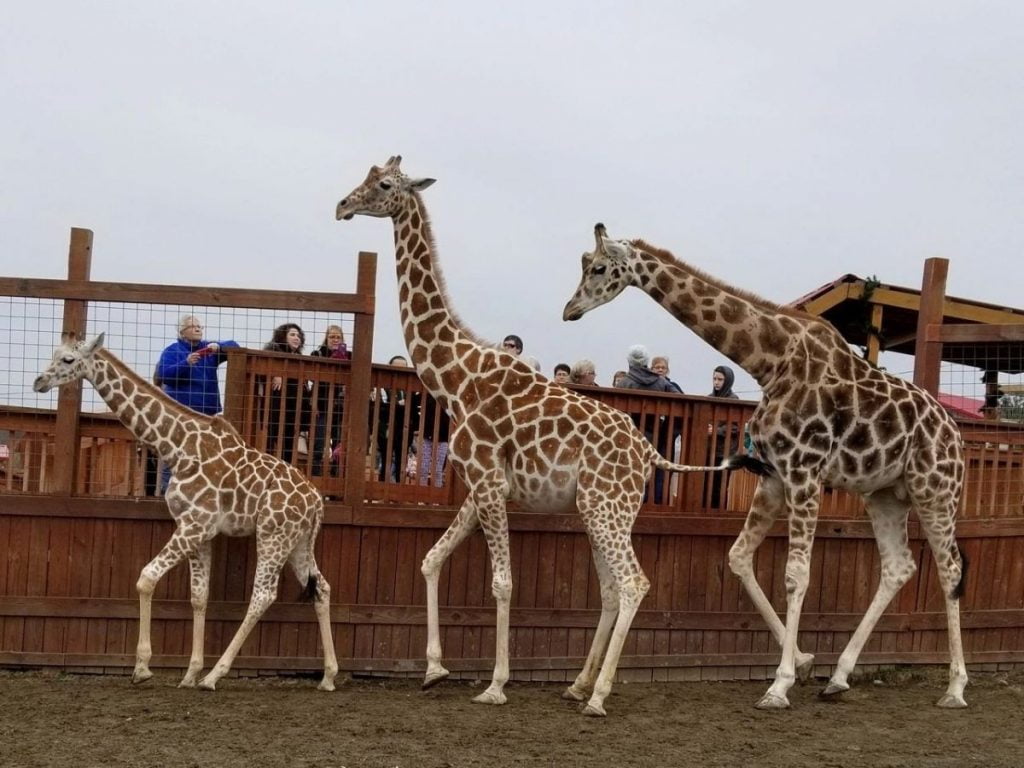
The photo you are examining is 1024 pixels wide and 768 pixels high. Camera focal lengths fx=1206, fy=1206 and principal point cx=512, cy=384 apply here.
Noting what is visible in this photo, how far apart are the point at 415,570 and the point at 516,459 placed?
1.38m

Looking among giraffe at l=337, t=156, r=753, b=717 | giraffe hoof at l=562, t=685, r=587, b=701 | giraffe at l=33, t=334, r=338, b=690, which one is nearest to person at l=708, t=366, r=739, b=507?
giraffe at l=337, t=156, r=753, b=717

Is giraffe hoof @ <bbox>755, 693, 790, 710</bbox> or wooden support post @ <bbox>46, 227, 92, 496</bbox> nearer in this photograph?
giraffe hoof @ <bbox>755, 693, 790, 710</bbox>

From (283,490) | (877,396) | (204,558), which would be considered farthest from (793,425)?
(204,558)

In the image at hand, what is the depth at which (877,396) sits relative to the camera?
891 centimetres

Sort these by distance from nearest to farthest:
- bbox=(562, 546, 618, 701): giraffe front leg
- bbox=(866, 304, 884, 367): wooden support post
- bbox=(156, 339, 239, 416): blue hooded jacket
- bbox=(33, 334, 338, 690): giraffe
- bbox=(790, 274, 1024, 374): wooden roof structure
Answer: bbox=(33, 334, 338, 690): giraffe → bbox=(562, 546, 618, 701): giraffe front leg → bbox=(156, 339, 239, 416): blue hooded jacket → bbox=(790, 274, 1024, 374): wooden roof structure → bbox=(866, 304, 884, 367): wooden support post

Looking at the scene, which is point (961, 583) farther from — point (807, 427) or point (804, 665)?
point (807, 427)

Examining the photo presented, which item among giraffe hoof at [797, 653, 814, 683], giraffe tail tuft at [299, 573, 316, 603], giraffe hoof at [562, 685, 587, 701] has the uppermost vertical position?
giraffe tail tuft at [299, 573, 316, 603]

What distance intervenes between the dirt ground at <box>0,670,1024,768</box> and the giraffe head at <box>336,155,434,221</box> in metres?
3.56

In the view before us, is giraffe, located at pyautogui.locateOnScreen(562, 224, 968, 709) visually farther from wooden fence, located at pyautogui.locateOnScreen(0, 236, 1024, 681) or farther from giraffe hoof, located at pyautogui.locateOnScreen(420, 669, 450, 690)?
giraffe hoof, located at pyautogui.locateOnScreen(420, 669, 450, 690)

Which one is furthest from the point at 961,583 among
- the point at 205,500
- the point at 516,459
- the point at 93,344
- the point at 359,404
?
the point at 93,344

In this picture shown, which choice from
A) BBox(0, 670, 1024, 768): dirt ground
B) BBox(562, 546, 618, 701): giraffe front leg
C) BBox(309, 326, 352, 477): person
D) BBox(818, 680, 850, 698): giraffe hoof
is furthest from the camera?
BBox(309, 326, 352, 477): person

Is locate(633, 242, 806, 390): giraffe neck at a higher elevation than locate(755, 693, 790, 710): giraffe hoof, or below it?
higher

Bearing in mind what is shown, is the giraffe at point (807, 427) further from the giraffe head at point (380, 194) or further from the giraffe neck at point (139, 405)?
the giraffe neck at point (139, 405)

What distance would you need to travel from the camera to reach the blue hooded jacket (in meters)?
9.56
